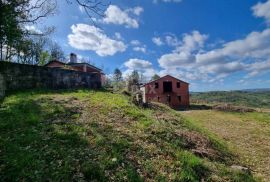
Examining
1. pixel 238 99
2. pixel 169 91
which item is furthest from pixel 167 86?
pixel 238 99

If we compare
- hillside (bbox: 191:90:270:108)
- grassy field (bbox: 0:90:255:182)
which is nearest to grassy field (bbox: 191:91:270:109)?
hillside (bbox: 191:90:270:108)

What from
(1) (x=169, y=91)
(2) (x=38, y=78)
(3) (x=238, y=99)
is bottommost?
(3) (x=238, y=99)

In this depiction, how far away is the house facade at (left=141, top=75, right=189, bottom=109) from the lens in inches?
1709

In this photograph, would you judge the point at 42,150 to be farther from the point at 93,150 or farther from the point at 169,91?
the point at 169,91

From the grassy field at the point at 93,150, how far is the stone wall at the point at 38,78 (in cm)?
509

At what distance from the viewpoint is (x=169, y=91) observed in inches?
1720

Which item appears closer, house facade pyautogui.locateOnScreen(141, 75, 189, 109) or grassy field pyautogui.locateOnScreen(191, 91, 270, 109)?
house facade pyautogui.locateOnScreen(141, 75, 189, 109)

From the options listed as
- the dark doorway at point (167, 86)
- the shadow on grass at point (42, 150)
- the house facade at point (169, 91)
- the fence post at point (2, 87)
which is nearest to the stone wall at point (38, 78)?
the fence post at point (2, 87)

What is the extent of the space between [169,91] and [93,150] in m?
38.1

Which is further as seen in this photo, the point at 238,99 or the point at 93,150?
the point at 238,99

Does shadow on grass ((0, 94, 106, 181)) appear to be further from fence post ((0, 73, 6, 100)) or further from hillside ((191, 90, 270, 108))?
hillside ((191, 90, 270, 108))

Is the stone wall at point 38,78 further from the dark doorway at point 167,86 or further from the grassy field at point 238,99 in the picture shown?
the grassy field at point 238,99

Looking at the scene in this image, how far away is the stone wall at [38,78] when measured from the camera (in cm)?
1438

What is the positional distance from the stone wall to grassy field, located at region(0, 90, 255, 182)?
509cm
